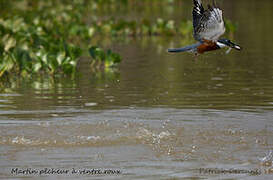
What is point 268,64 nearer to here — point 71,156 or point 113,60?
point 113,60

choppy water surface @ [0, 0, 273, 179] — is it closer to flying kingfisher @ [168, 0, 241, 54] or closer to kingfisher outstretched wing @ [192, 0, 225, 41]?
flying kingfisher @ [168, 0, 241, 54]

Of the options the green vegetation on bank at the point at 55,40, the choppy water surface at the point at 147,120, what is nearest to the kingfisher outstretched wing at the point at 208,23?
the choppy water surface at the point at 147,120

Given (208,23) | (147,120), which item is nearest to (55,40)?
(147,120)

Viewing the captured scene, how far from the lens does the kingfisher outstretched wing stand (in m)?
6.71

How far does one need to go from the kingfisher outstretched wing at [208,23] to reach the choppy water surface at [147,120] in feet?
3.46

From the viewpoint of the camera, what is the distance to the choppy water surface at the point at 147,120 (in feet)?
20.0

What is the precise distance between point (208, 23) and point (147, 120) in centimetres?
170

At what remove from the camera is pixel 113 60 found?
12.6 metres

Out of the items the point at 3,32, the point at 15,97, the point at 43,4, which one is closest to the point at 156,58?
the point at 3,32

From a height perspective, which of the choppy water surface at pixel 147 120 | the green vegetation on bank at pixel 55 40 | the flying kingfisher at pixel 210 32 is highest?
the flying kingfisher at pixel 210 32

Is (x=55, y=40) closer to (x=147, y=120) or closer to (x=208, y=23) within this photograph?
(x=147, y=120)

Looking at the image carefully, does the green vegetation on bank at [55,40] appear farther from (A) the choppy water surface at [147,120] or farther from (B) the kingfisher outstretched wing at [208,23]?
(B) the kingfisher outstretched wing at [208,23]

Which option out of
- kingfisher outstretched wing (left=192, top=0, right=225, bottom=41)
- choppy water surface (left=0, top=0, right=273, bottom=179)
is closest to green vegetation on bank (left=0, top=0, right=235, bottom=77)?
choppy water surface (left=0, top=0, right=273, bottom=179)

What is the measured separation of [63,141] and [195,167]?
5.52 ft
